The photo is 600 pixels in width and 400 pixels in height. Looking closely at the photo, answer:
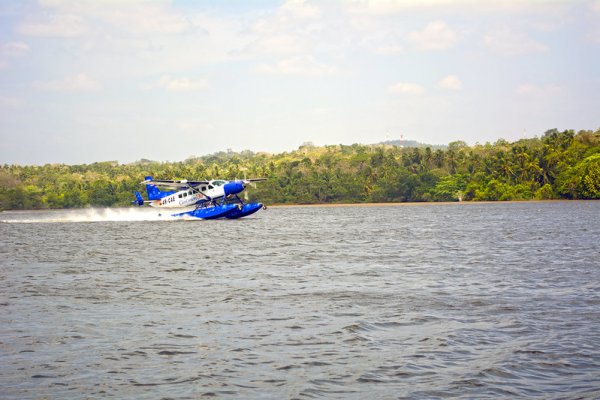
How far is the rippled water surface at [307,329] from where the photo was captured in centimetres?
1167

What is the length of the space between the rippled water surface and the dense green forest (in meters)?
104

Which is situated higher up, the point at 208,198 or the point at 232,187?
the point at 232,187

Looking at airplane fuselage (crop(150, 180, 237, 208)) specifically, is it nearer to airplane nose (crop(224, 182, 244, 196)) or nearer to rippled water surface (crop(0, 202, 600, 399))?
airplane nose (crop(224, 182, 244, 196))

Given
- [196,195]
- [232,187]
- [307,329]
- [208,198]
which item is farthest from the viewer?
[196,195]

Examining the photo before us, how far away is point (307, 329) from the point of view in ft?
52.1

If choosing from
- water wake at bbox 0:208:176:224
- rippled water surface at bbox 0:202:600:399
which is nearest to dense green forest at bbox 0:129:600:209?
water wake at bbox 0:208:176:224

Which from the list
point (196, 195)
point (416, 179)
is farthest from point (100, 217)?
point (416, 179)

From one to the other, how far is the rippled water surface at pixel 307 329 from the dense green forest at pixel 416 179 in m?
104

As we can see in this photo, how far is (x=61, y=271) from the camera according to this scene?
30812mm

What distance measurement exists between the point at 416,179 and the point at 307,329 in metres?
136

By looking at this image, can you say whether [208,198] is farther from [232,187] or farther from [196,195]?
[232,187]

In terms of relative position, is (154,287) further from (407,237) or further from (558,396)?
(407,237)

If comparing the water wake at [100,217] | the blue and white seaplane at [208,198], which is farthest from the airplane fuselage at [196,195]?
the water wake at [100,217]

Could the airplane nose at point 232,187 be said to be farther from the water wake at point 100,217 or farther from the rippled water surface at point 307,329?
the rippled water surface at point 307,329
